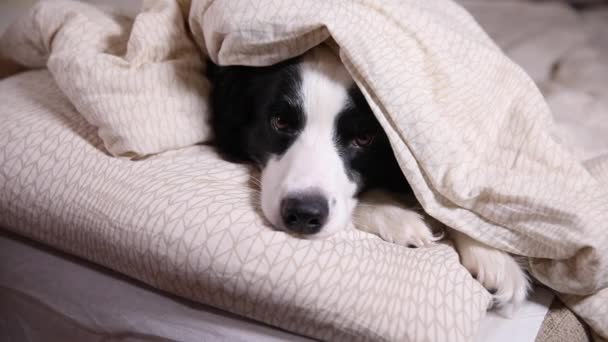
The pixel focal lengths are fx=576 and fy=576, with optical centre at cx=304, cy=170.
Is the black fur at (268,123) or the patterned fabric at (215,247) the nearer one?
the patterned fabric at (215,247)

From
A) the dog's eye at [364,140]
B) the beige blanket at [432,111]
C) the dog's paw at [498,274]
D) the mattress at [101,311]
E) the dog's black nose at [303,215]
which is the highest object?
the beige blanket at [432,111]

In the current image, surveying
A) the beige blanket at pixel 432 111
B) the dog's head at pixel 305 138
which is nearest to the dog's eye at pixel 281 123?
the dog's head at pixel 305 138

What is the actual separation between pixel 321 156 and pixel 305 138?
6cm

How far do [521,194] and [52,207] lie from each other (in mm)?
840

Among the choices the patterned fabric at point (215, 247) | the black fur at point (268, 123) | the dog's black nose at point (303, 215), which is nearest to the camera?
the patterned fabric at point (215, 247)

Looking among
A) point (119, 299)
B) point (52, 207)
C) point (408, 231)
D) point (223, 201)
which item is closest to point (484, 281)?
point (408, 231)

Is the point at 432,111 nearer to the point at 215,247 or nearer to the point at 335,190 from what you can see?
A: the point at 335,190

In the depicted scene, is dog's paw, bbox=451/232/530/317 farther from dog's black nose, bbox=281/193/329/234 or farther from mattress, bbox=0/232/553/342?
dog's black nose, bbox=281/193/329/234

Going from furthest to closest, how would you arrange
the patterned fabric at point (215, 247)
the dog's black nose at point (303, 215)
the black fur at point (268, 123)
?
the black fur at point (268, 123)
the dog's black nose at point (303, 215)
the patterned fabric at point (215, 247)

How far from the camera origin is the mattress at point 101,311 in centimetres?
99

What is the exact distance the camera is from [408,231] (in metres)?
1.09

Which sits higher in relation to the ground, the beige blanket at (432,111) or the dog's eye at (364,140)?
the beige blanket at (432,111)

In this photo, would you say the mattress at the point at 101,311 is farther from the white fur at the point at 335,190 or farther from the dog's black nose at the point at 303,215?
the dog's black nose at the point at 303,215

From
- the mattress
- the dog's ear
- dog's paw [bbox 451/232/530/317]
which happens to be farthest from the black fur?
the mattress
